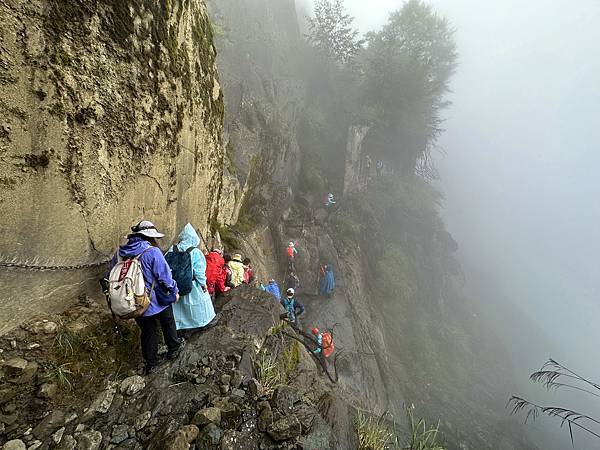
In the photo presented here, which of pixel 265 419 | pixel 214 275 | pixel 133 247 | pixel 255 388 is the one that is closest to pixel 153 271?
pixel 133 247

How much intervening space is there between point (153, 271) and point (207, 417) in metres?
1.38

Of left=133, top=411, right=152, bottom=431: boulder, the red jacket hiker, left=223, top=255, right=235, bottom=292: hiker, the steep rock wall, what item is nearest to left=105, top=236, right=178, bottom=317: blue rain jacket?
left=133, top=411, right=152, bottom=431: boulder

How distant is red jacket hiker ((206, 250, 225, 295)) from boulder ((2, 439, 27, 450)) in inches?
107

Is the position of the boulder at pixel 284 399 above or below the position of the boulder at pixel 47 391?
below

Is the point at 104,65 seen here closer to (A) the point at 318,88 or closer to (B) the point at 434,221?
(A) the point at 318,88

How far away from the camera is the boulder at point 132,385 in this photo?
296 centimetres

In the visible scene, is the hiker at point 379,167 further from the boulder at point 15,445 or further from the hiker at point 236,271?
the boulder at point 15,445

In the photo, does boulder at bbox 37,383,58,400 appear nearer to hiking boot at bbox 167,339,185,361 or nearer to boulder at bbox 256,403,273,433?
hiking boot at bbox 167,339,185,361

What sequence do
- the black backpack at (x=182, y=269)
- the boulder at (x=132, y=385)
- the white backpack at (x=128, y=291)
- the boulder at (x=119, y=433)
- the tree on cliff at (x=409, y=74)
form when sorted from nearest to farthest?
the boulder at (x=119, y=433) < the white backpack at (x=128, y=291) < the boulder at (x=132, y=385) < the black backpack at (x=182, y=269) < the tree on cliff at (x=409, y=74)

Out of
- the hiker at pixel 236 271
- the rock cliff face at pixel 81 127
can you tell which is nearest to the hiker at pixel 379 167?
the hiker at pixel 236 271

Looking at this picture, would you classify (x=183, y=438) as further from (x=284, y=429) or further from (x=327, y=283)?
(x=327, y=283)

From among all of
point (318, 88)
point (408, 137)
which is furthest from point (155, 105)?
point (408, 137)

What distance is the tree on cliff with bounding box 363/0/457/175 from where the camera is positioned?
20312 millimetres

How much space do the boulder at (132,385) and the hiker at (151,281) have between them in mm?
163
